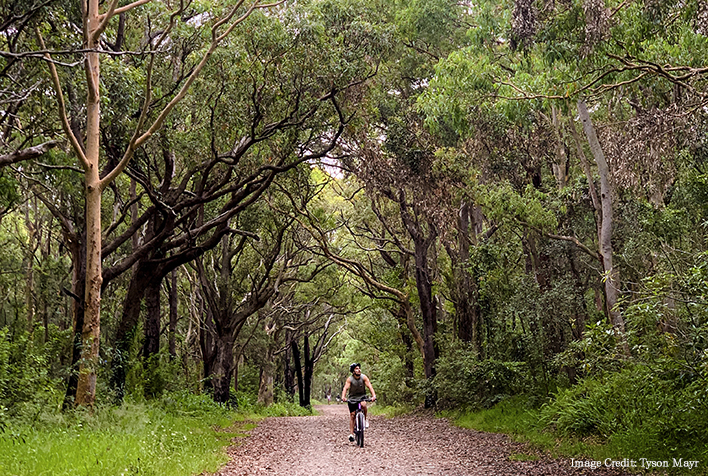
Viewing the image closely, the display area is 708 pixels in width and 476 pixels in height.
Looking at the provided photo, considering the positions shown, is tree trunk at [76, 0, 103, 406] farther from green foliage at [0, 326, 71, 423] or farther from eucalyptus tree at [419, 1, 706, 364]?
eucalyptus tree at [419, 1, 706, 364]

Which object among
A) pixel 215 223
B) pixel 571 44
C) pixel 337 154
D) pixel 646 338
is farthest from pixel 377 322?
pixel 571 44

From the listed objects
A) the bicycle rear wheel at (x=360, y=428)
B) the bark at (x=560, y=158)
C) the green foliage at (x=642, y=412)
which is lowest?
the bicycle rear wheel at (x=360, y=428)

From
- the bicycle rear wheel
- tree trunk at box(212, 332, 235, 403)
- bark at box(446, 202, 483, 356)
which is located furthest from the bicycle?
tree trunk at box(212, 332, 235, 403)

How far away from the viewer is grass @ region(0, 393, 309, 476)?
608cm

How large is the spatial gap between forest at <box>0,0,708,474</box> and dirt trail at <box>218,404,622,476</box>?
123 cm

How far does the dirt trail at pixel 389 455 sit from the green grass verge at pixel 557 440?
13.4 inches

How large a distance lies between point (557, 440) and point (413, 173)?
34.5 feet

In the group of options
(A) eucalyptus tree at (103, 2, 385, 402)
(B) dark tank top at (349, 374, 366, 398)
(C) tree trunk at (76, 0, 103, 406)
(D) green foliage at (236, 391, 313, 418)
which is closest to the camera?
(C) tree trunk at (76, 0, 103, 406)

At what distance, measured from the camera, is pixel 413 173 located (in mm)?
18438

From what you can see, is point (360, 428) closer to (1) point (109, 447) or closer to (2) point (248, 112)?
(1) point (109, 447)

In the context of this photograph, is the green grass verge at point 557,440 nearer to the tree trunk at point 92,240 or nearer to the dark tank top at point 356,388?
the dark tank top at point 356,388

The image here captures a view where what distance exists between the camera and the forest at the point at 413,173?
27.6 feet

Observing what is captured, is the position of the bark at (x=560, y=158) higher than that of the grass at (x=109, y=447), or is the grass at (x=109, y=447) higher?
the bark at (x=560, y=158)

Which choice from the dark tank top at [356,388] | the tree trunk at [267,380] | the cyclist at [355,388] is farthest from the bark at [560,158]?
the tree trunk at [267,380]
